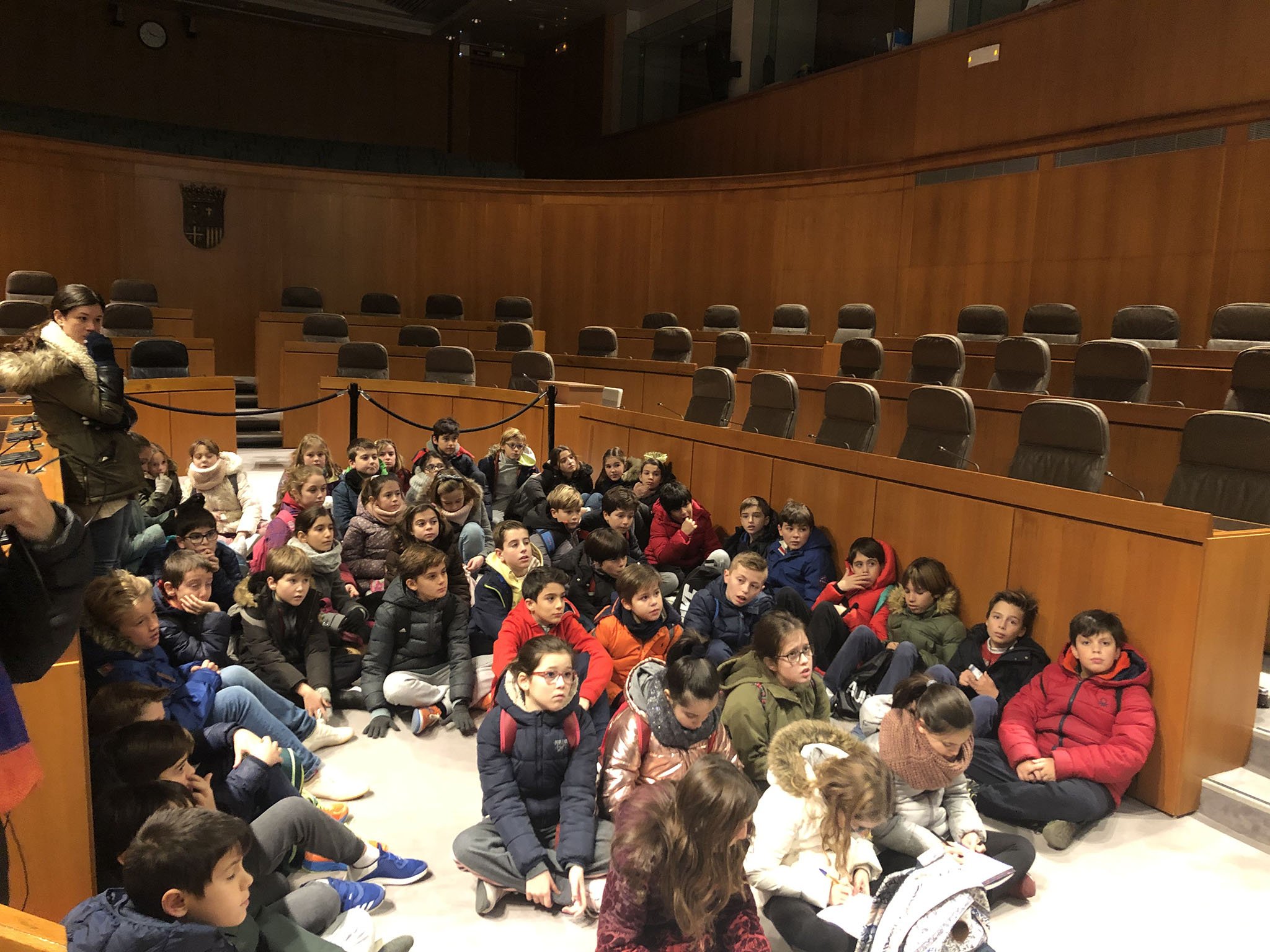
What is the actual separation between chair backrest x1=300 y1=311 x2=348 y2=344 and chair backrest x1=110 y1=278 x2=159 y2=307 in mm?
2074

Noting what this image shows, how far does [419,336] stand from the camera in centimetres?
1007

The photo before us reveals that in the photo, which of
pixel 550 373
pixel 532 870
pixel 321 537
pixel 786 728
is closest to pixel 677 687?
pixel 786 728

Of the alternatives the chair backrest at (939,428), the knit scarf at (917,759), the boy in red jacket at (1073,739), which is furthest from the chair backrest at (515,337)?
the knit scarf at (917,759)

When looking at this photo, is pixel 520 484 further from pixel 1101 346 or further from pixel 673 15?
pixel 673 15

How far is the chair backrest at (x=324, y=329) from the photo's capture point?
9.75m

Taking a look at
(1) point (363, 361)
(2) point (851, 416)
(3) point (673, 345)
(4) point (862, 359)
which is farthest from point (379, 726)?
(3) point (673, 345)

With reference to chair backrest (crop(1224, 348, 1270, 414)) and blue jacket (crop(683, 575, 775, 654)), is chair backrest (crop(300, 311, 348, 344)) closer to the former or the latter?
blue jacket (crop(683, 575, 775, 654))

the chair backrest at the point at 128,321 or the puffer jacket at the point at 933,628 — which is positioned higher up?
the chair backrest at the point at 128,321

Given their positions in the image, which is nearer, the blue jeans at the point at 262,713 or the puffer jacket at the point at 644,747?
the puffer jacket at the point at 644,747

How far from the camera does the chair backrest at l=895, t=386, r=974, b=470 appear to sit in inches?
197

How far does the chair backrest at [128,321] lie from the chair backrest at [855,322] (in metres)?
6.68

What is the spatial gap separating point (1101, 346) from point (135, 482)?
5180mm

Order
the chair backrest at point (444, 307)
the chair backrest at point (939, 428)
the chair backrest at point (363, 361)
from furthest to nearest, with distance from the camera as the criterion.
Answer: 1. the chair backrest at point (444, 307)
2. the chair backrest at point (363, 361)
3. the chair backrest at point (939, 428)

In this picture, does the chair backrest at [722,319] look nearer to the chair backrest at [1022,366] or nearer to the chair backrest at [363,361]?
the chair backrest at [363,361]
